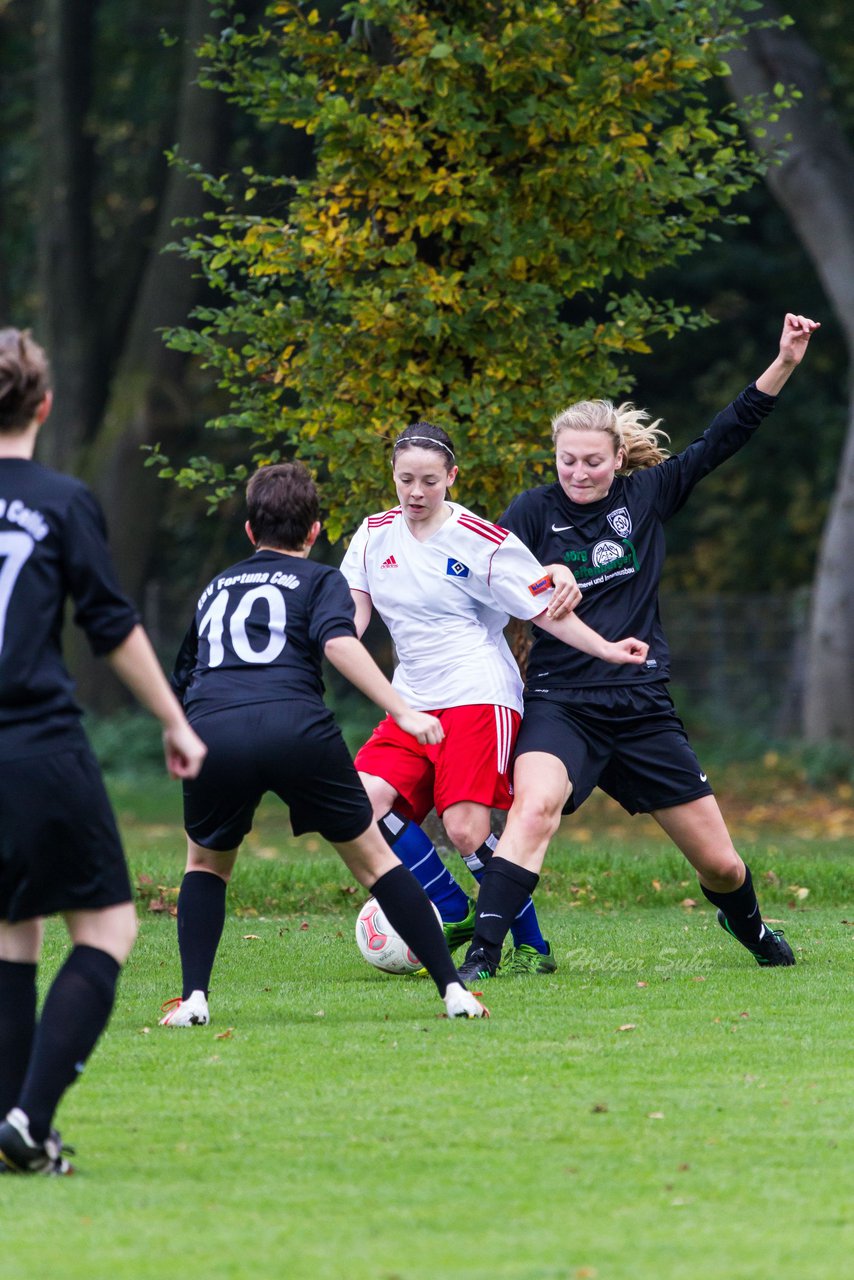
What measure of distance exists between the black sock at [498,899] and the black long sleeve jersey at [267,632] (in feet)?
3.88

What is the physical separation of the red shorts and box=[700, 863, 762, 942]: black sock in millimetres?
926

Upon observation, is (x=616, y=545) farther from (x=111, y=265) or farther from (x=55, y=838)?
(x=111, y=265)

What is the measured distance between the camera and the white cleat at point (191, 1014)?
6285 millimetres

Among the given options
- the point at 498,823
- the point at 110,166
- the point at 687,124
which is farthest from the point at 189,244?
the point at 110,166

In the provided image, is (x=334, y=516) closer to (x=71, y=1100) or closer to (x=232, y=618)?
(x=232, y=618)

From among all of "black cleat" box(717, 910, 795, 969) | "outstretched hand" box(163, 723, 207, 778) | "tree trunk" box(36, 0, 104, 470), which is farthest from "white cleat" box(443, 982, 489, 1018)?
"tree trunk" box(36, 0, 104, 470)

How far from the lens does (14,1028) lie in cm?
454

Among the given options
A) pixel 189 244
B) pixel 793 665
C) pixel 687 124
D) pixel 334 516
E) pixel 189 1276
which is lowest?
pixel 793 665

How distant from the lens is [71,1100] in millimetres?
5238

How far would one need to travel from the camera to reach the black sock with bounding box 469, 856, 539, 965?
22.7ft

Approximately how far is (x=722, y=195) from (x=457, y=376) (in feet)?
5.93

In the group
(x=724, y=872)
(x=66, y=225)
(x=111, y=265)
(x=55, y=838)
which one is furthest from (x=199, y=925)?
Result: (x=111, y=265)

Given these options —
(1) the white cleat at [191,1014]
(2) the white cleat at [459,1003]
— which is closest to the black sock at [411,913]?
(2) the white cleat at [459,1003]

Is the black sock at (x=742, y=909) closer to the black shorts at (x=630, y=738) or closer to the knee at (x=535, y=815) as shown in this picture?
the black shorts at (x=630, y=738)
